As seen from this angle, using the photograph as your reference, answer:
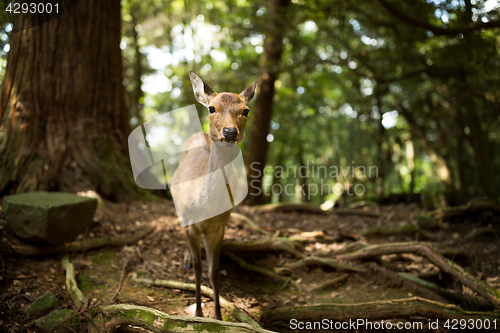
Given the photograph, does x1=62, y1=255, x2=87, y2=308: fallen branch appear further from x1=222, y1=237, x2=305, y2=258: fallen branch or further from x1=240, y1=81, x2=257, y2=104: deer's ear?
x1=240, y1=81, x2=257, y2=104: deer's ear

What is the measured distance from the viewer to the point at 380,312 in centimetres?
358

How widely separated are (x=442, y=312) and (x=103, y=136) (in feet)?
19.7

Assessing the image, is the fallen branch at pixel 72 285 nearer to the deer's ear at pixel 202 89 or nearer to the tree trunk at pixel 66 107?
the tree trunk at pixel 66 107

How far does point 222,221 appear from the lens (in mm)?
3613

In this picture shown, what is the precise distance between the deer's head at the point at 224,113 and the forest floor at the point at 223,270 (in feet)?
6.73

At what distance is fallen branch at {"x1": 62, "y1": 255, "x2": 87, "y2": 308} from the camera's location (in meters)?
3.38

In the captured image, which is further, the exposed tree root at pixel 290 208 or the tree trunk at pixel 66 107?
the exposed tree root at pixel 290 208

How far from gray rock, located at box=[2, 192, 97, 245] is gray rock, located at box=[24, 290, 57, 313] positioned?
2.49ft

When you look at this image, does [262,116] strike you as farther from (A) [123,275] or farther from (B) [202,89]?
(A) [123,275]

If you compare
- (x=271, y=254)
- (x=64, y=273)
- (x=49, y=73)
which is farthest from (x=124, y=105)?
(x=271, y=254)

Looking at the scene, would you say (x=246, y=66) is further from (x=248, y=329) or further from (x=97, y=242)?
(x=248, y=329)

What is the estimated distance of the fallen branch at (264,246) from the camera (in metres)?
4.91

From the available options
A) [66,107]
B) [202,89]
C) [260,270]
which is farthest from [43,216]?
[260,270]

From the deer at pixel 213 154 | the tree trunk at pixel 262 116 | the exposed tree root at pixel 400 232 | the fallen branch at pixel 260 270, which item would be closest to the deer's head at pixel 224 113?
the deer at pixel 213 154
